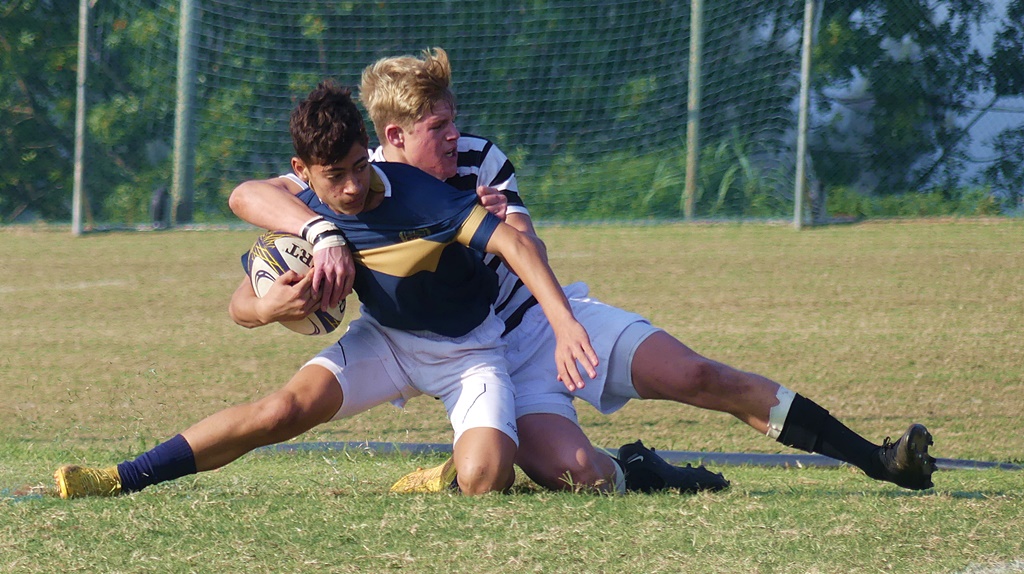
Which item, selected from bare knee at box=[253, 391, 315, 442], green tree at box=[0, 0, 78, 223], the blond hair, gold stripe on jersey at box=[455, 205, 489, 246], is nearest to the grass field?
bare knee at box=[253, 391, 315, 442]

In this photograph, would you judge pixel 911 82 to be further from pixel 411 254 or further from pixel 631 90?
pixel 411 254

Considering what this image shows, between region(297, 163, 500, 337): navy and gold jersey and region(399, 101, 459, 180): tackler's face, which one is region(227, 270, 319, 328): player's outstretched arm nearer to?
region(297, 163, 500, 337): navy and gold jersey

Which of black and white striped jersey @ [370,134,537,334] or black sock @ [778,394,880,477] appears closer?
black sock @ [778,394,880,477]

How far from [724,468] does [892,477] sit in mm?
986

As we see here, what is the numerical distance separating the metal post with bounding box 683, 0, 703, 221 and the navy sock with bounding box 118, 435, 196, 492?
33.5 ft

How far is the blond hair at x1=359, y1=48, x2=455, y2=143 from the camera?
3869 millimetres

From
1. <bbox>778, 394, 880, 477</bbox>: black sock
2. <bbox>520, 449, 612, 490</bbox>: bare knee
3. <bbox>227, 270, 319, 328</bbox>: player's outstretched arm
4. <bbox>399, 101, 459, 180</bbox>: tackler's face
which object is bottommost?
<bbox>520, 449, 612, 490</bbox>: bare knee

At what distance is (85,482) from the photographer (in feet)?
11.4

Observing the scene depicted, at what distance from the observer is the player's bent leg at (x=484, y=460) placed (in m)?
3.56

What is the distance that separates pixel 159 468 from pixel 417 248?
0.95m

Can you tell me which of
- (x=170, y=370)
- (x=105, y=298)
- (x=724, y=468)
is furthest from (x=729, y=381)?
(x=105, y=298)

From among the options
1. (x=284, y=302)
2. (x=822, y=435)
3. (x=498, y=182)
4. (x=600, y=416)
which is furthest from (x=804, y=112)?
(x=284, y=302)

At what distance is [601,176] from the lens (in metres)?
13.7

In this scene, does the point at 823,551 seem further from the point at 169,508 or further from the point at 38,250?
the point at 38,250
